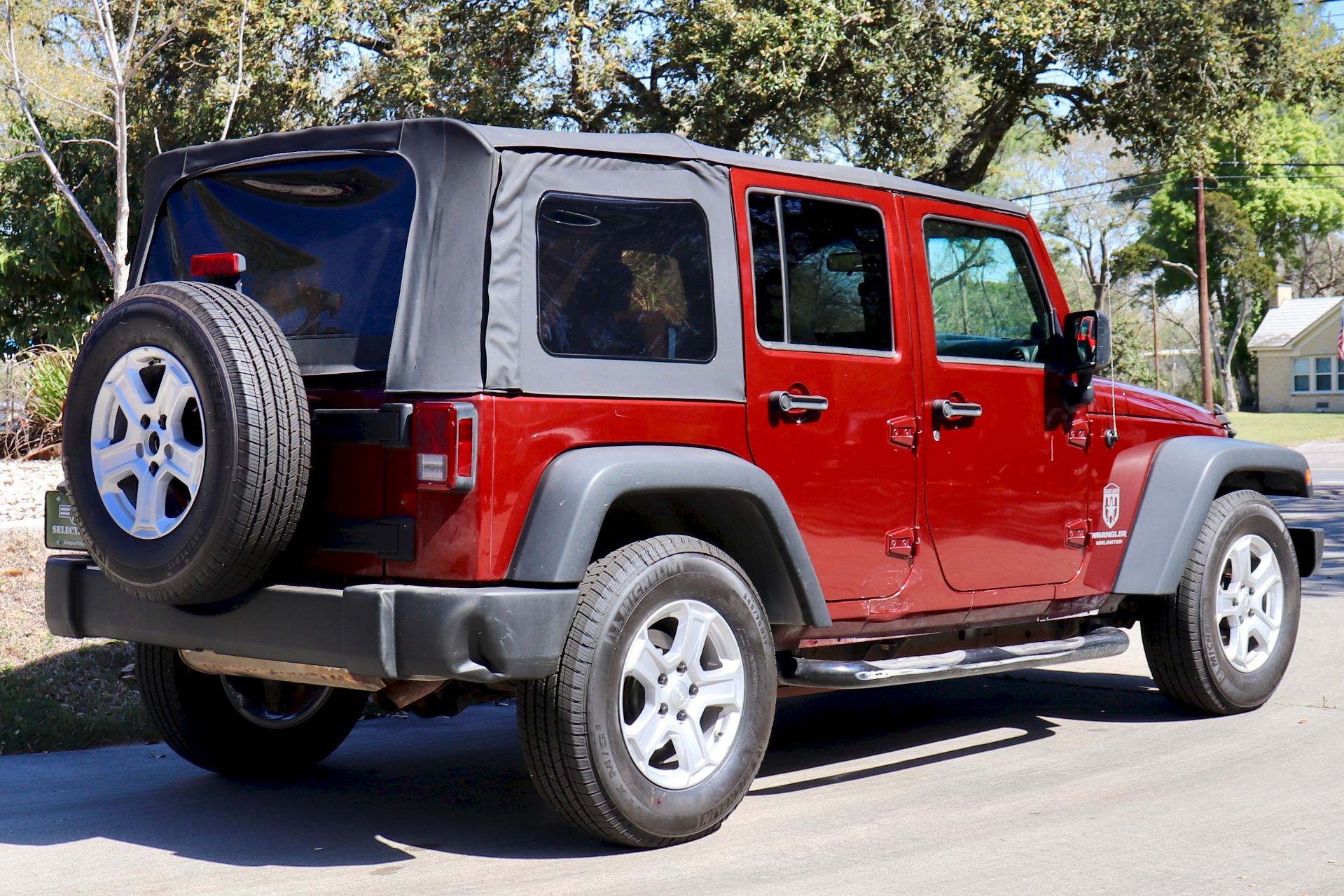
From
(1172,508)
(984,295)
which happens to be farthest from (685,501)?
(1172,508)

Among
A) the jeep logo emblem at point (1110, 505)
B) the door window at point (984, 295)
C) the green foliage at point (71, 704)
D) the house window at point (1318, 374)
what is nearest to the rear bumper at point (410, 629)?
the door window at point (984, 295)

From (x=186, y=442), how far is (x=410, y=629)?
815 millimetres

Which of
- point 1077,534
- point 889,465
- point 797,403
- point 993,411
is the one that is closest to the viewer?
point 797,403

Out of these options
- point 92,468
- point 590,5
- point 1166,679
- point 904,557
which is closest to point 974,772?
point 904,557

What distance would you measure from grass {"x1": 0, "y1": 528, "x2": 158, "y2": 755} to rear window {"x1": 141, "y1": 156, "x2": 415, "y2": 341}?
2.24m

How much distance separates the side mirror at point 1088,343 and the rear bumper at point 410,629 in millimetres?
2654

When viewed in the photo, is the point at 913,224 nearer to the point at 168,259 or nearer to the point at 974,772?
the point at 974,772

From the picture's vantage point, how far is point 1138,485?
19.1 feet

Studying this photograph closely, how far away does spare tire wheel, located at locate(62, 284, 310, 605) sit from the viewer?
144 inches

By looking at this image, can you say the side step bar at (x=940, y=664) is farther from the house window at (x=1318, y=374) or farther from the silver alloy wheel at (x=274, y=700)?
the house window at (x=1318, y=374)

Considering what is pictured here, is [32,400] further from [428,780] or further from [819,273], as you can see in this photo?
[819,273]

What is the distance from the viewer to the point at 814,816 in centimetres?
451

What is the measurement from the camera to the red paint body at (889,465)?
3.79 metres

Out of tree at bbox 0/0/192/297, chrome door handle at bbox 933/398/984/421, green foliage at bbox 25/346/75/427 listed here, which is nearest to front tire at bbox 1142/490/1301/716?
chrome door handle at bbox 933/398/984/421
